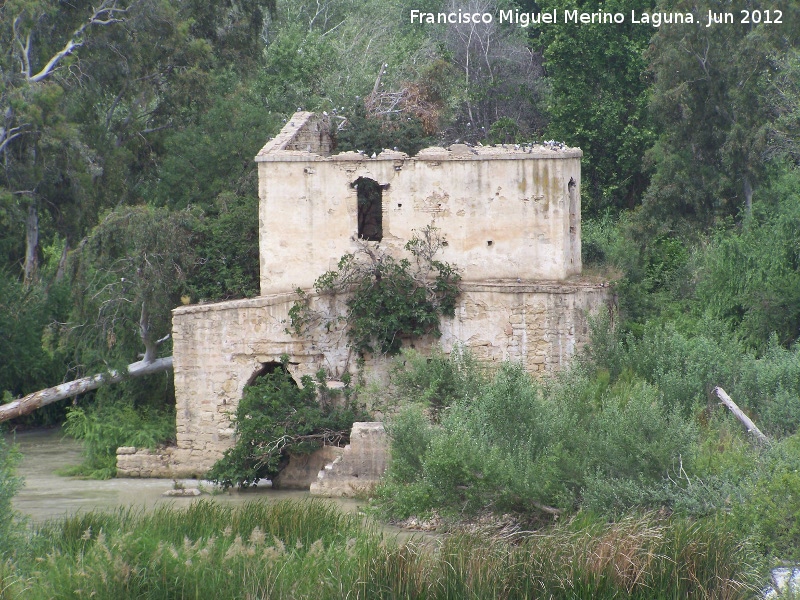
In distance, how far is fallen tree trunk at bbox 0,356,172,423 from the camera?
21688mm

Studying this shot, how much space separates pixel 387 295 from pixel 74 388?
557 centimetres

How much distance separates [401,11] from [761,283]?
72.8ft

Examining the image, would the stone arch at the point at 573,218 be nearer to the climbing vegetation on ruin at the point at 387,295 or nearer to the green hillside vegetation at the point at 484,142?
the green hillside vegetation at the point at 484,142

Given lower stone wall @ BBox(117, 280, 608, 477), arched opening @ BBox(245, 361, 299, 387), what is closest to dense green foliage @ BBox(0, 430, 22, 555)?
lower stone wall @ BBox(117, 280, 608, 477)

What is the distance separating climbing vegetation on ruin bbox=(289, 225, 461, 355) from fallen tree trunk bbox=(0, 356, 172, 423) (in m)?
3.26

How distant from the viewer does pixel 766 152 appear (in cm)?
2517

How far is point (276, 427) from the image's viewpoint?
1889 cm

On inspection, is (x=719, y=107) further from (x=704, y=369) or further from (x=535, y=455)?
(x=535, y=455)

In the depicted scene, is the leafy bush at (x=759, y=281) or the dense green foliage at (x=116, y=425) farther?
the leafy bush at (x=759, y=281)

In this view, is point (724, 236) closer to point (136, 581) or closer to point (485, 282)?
point (485, 282)

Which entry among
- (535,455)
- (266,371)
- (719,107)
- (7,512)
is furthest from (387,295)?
(719,107)

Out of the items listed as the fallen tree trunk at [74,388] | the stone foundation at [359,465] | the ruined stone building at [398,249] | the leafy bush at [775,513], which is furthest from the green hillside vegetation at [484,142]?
the stone foundation at [359,465]

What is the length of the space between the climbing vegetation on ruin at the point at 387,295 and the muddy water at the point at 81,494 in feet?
7.70

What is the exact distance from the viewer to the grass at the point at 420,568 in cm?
1197
